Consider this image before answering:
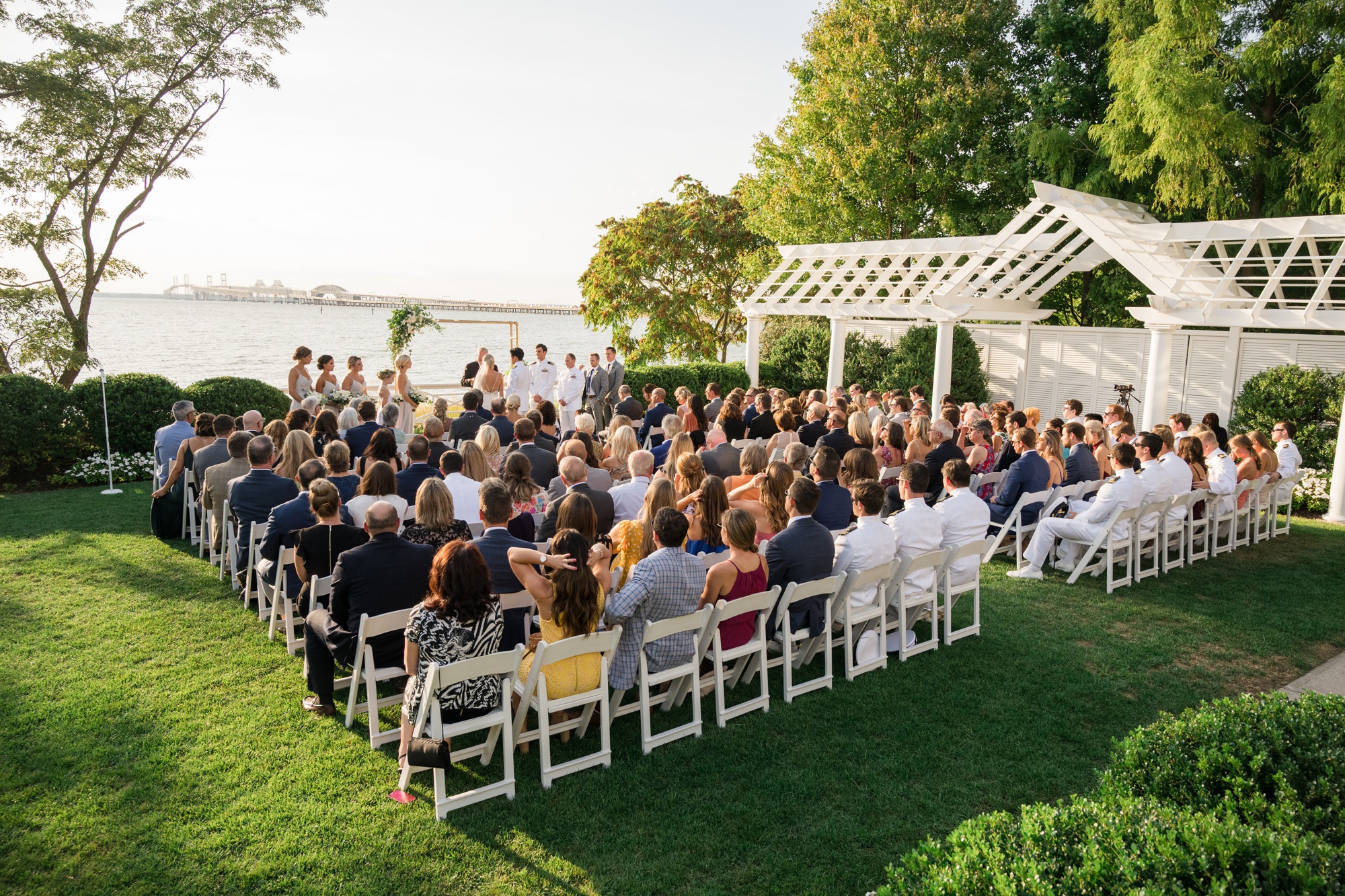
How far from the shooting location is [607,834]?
4.02 m

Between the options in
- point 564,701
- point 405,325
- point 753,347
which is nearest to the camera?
point 564,701

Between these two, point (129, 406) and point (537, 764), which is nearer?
point (537, 764)

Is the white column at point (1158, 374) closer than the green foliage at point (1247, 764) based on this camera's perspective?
No

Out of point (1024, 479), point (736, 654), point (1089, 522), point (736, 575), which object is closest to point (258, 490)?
point (736, 575)

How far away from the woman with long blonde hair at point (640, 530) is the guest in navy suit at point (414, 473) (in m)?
2.12

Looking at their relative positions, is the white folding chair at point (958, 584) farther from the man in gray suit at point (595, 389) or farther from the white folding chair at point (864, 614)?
the man in gray suit at point (595, 389)

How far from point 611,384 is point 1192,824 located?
13825 millimetres

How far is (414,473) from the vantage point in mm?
7008

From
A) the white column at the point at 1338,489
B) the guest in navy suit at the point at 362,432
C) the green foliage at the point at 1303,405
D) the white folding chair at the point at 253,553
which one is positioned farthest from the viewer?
the green foliage at the point at 1303,405

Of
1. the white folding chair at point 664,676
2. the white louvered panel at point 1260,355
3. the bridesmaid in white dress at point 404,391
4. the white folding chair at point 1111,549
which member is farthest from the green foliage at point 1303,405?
the bridesmaid in white dress at point 404,391

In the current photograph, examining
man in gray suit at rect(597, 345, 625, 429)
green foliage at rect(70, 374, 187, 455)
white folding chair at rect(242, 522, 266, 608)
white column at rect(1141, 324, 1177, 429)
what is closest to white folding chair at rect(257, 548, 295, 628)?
white folding chair at rect(242, 522, 266, 608)

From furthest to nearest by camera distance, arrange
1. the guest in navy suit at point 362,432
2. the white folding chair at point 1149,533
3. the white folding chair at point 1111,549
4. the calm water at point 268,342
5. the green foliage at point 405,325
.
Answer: the calm water at point 268,342 < the green foliage at point 405,325 < the guest in navy suit at point 362,432 < the white folding chair at point 1149,533 < the white folding chair at point 1111,549

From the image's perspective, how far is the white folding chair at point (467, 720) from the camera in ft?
13.0

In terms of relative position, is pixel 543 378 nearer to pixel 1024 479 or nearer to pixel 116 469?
pixel 116 469
